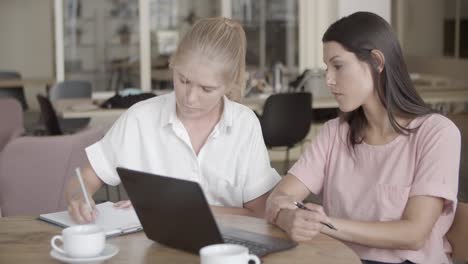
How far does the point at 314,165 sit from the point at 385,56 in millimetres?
425

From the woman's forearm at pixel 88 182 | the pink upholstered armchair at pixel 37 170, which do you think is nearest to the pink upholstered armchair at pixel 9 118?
the pink upholstered armchair at pixel 37 170

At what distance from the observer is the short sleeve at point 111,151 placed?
2627 millimetres

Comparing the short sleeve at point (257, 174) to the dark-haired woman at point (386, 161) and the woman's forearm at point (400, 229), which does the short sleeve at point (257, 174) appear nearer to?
the dark-haired woman at point (386, 161)

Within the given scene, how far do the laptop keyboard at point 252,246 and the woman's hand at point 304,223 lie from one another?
4.7 inches

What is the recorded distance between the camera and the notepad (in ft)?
6.97

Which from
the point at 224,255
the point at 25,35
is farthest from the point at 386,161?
the point at 25,35

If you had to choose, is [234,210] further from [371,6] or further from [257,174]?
[371,6]

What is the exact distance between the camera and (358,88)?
7.55 feet

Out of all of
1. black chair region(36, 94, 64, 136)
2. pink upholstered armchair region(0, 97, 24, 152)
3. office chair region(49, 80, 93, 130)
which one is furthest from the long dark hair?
office chair region(49, 80, 93, 130)

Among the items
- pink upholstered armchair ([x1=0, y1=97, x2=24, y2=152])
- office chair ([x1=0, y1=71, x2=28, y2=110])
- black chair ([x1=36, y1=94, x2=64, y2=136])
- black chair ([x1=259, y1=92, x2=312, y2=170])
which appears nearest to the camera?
pink upholstered armchair ([x1=0, y1=97, x2=24, y2=152])

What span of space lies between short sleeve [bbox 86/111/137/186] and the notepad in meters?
0.25

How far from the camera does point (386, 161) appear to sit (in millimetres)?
2367

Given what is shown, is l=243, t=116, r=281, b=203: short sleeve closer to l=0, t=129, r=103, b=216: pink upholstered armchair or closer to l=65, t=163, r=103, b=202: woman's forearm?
l=65, t=163, r=103, b=202: woman's forearm

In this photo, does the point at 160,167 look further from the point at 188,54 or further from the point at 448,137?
the point at 448,137
